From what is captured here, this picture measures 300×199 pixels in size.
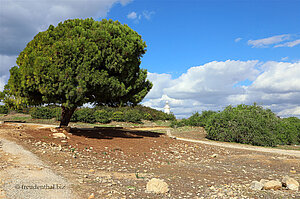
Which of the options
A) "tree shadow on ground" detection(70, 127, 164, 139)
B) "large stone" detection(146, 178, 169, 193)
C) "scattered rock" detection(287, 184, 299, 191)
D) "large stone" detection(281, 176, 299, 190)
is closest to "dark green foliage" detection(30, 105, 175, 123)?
"tree shadow on ground" detection(70, 127, 164, 139)

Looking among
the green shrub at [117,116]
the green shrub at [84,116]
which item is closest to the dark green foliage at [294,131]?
the green shrub at [117,116]

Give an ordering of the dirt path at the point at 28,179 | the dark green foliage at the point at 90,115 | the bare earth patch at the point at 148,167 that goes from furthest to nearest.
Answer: the dark green foliage at the point at 90,115, the bare earth patch at the point at 148,167, the dirt path at the point at 28,179

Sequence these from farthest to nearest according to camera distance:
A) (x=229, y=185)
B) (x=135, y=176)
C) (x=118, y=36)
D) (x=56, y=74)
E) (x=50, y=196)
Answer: (x=118, y=36)
(x=56, y=74)
(x=135, y=176)
(x=229, y=185)
(x=50, y=196)

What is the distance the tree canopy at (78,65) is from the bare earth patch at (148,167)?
2.16 meters

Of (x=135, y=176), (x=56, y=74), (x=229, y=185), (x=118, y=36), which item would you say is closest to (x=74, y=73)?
(x=56, y=74)

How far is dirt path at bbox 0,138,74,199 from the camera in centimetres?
472

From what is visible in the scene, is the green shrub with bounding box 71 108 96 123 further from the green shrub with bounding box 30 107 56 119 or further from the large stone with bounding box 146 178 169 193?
the large stone with bounding box 146 178 169 193

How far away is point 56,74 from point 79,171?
5306 millimetres

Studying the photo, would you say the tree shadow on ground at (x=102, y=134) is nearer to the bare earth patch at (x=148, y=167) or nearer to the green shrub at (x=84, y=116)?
the bare earth patch at (x=148, y=167)

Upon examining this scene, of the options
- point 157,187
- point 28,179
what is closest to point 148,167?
point 157,187

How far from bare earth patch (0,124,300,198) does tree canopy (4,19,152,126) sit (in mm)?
2158

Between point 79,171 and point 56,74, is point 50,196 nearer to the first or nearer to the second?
point 79,171

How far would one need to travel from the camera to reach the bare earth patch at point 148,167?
5406 mm

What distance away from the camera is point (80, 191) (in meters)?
5.05
